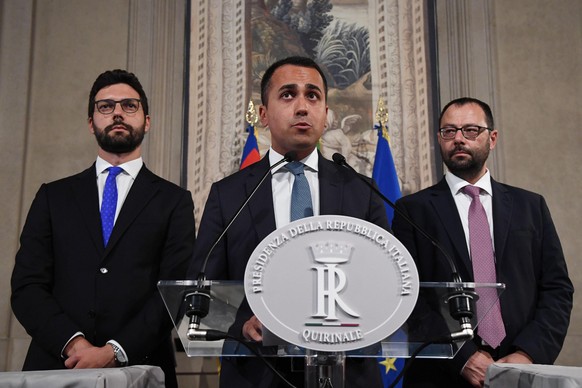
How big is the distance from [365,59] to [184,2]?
1217 millimetres

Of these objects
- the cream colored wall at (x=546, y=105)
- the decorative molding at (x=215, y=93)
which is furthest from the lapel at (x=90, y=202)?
the cream colored wall at (x=546, y=105)

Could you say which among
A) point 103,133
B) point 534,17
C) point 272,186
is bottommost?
point 272,186

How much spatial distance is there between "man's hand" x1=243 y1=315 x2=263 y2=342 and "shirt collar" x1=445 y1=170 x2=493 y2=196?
149 centimetres

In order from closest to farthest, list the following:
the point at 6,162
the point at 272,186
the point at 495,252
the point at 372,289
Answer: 1. the point at 372,289
2. the point at 272,186
3. the point at 495,252
4. the point at 6,162

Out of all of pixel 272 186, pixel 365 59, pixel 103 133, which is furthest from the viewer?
pixel 365 59

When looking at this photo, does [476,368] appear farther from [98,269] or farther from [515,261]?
[98,269]

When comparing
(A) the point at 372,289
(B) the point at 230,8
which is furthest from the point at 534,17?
(A) the point at 372,289

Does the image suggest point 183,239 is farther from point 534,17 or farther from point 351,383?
point 534,17

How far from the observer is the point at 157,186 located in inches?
113

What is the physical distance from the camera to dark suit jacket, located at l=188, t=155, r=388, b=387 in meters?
2.22

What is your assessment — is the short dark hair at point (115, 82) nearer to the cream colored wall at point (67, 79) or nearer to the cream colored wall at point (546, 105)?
the cream colored wall at point (67, 79)

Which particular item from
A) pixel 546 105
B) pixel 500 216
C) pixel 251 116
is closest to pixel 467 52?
pixel 546 105

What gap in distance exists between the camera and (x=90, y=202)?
280 centimetres

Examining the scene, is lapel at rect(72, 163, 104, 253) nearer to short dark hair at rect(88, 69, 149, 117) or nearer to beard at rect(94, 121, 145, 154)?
beard at rect(94, 121, 145, 154)
